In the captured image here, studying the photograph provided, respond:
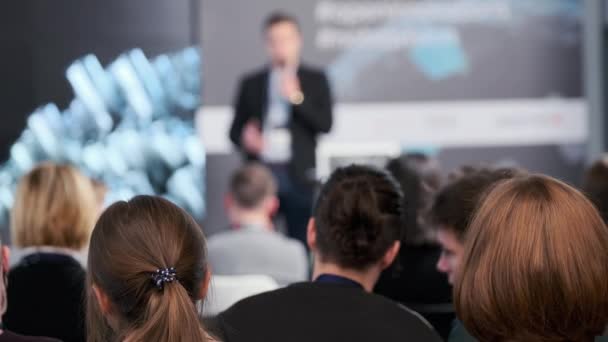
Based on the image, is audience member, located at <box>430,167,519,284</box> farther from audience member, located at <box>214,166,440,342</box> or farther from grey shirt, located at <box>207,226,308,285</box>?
grey shirt, located at <box>207,226,308,285</box>

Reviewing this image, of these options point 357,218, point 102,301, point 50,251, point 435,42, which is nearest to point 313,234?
point 357,218

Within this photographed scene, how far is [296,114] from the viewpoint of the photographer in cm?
619

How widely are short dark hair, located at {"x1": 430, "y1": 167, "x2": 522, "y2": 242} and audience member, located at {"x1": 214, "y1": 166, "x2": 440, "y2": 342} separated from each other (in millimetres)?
231

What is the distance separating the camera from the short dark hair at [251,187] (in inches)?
178

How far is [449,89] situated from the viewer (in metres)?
6.64

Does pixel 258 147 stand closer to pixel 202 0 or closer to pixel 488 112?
pixel 202 0

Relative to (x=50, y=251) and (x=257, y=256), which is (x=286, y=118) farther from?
(x=50, y=251)

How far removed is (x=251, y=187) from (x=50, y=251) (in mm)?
1838

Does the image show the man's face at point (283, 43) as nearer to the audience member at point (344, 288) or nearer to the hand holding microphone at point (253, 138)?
the hand holding microphone at point (253, 138)

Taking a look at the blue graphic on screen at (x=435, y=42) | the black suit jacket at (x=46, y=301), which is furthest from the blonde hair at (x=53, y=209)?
the blue graphic on screen at (x=435, y=42)

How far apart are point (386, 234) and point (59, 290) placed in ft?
3.18

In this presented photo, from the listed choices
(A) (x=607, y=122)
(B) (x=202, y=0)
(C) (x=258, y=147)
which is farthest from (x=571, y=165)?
(B) (x=202, y=0)

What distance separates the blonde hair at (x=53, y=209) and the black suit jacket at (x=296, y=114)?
3111 mm

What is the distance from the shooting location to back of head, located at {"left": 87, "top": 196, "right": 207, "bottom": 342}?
1593 millimetres
